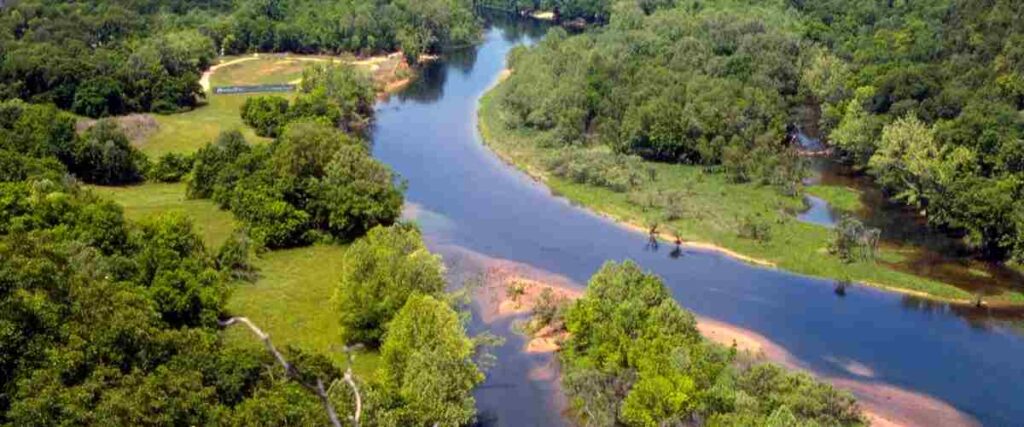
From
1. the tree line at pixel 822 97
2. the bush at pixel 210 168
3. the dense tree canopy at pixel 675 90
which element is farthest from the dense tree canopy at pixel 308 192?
the dense tree canopy at pixel 675 90

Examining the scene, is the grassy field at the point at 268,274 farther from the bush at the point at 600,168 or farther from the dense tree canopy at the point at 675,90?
the dense tree canopy at the point at 675,90

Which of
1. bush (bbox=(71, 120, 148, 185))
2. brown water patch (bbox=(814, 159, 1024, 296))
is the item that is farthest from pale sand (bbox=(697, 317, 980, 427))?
bush (bbox=(71, 120, 148, 185))

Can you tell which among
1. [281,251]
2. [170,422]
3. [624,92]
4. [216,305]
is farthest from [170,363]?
[624,92]

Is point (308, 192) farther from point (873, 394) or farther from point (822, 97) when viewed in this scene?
point (822, 97)

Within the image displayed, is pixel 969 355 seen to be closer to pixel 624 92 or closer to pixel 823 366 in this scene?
pixel 823 366

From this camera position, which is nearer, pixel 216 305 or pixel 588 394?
pixel 588 394

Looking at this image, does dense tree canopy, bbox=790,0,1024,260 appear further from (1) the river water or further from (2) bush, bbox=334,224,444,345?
(2) bush, bbox=334,224,444,345
